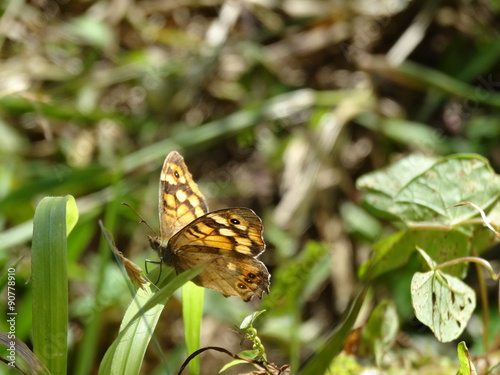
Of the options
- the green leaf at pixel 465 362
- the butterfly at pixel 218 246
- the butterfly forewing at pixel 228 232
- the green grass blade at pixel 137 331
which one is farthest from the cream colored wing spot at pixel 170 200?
the green leaf at pixel 465 362

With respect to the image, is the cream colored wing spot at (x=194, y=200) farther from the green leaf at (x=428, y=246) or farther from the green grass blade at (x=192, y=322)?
the green leaf at (x=428, y=246)

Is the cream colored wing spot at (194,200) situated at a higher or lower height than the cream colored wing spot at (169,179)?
lower

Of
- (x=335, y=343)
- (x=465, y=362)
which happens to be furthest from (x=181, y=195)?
(x=465, y=362)

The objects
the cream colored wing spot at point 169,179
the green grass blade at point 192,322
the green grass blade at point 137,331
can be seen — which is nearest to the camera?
the green grass blade at point 137,331

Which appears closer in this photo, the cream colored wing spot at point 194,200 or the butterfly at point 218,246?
the butterfly at point 218,246

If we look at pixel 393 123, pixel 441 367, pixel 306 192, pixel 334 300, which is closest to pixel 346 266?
pixel 334 300

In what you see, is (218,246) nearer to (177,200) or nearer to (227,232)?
(227,232)

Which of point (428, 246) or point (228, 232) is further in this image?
point (428, 246)
